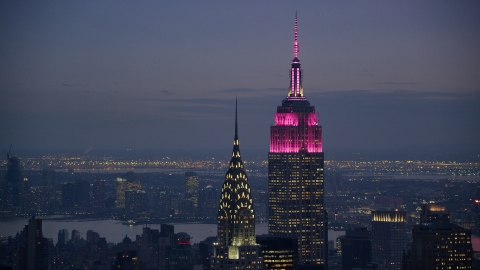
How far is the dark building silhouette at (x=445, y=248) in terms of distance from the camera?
32.8m

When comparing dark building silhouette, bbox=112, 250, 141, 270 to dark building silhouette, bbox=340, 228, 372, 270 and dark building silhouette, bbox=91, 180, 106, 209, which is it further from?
dark building silhouette, bbox=91, 180, 106, 209

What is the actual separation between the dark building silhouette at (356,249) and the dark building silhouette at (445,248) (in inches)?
253

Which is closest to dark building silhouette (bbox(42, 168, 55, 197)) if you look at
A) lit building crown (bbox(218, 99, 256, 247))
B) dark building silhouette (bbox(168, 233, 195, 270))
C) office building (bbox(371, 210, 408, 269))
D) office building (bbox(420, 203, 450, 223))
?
dark building silhouette (bbox(168, 233, 195, 270))

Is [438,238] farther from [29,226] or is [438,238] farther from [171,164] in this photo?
[171,164]

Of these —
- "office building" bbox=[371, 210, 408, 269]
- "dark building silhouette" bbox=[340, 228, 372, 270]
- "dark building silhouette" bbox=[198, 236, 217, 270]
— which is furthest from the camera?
"dark building silhouette" bbox=[340, 228, 372, 270]

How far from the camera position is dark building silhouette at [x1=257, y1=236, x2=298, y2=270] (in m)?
31.4

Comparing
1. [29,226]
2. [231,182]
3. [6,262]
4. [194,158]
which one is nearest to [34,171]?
[29,226]

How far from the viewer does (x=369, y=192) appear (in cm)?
5262

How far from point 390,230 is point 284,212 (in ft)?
21.0

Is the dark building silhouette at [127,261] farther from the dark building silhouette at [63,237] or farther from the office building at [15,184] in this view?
the office building at [15,184]

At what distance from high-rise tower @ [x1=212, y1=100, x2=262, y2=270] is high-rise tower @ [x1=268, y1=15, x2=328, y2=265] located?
31.0 feet

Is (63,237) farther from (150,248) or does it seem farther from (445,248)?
(445,248)

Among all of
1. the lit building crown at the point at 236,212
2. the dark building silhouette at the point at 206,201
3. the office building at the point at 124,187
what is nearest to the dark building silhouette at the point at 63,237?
the dark building silhouette at the point at 206,201

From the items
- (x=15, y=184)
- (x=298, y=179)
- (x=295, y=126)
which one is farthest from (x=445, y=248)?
(x=15, y=184)
